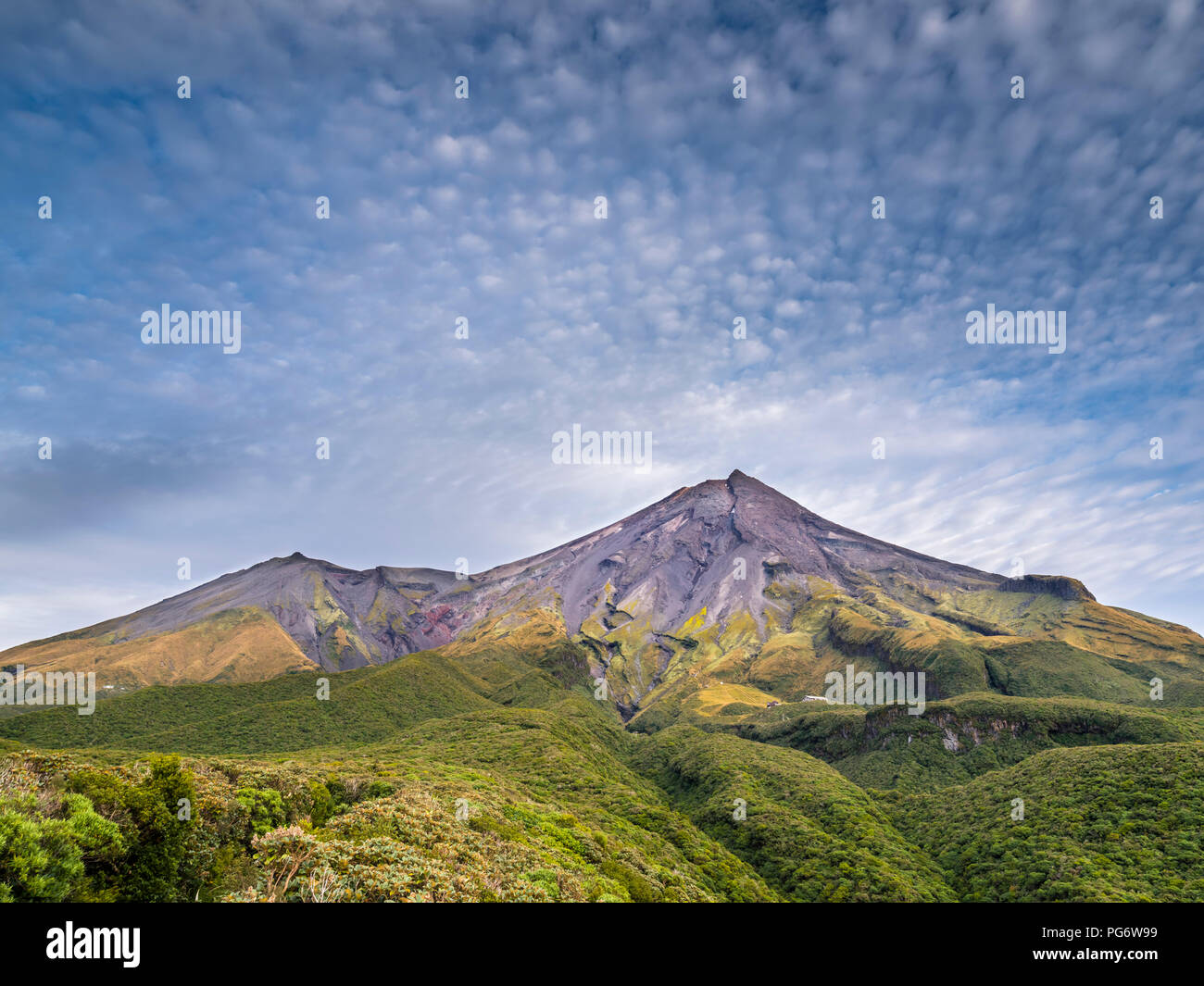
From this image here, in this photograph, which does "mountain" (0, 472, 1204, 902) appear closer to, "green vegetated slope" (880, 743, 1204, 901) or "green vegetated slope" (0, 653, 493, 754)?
"green vegetated slope" (880, 743, 1204, 901)

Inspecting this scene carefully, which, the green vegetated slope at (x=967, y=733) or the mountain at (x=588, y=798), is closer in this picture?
the mountain at (x=588, y=798)

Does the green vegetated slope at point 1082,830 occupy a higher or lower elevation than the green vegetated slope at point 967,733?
higher

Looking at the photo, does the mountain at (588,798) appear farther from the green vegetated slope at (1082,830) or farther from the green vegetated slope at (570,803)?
the green vegetated slope at (1082,830)

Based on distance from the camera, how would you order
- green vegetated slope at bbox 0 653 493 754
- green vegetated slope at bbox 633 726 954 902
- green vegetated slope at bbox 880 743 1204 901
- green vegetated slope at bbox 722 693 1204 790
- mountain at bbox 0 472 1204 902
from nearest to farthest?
mountain at bbox 0 472 1204 902 → green vegetated slope at bbox 880 743 1204 901 → green vegetated slope at bbox 633 726 954 902 → green vegetated slope at bbox 0 653 493 754 → green vegetated slope at bbox 722 693 1204 790

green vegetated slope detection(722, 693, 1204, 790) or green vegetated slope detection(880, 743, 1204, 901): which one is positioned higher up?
green vegetated slope detection(880, 743, 1204, 901)

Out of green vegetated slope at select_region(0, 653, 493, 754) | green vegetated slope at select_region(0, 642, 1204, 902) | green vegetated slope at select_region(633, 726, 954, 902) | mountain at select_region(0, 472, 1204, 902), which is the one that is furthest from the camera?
green vegetated slope at select_region(0, 653, 493, 754)

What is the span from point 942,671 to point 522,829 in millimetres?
181774

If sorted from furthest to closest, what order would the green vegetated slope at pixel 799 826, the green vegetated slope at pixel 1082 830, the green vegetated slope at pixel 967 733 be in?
1. the green vegetated slope at pixel 967 733
2. the green vegetated slope at pixel 799 826
3. the green vegetated slope at pixel 1082 830

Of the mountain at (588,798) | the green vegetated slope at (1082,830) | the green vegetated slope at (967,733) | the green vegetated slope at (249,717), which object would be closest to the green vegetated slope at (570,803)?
the mountain at (588,798)

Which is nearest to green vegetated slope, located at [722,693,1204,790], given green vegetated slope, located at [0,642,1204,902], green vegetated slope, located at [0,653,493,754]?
green vegetated slope, located at [0,642,1204,902]

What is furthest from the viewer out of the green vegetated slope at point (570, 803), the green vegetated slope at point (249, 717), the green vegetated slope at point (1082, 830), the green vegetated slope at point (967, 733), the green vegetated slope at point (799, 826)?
the green vegetated slope at point (967, 733)
